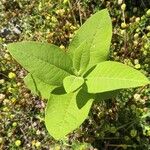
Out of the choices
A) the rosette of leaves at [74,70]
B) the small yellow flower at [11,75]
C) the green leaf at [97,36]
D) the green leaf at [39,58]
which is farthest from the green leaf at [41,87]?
the small yellow flower at [11,75]

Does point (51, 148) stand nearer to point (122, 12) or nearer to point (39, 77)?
point (39, 77)

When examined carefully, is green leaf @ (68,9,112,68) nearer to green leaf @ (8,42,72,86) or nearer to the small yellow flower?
green leaf @ (8,42,72,86)

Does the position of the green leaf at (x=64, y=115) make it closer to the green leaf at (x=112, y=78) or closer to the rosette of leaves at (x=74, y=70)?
the rosette of leaves at (x=74, y=70)

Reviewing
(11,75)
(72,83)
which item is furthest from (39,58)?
(11,75)

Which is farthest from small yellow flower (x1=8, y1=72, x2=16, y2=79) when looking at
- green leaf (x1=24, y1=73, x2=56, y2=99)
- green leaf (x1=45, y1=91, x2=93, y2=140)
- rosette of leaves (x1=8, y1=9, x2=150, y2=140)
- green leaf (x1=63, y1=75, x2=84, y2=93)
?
green leaf (x1=63, y1=75, x2=84, y2=93)

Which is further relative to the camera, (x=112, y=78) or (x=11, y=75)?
(x=11, y=75)

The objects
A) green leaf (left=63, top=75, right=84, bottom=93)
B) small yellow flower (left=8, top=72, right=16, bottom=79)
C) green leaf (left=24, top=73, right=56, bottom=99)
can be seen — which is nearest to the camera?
green leaf (left=63, top=75, right=84, bottom=93)

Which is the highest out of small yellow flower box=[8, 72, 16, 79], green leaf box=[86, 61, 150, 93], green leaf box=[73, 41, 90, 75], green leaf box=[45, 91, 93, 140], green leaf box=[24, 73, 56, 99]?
green leaf box=[73, 41, 90, 75]

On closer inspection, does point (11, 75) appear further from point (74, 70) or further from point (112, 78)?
point (112, 78)
